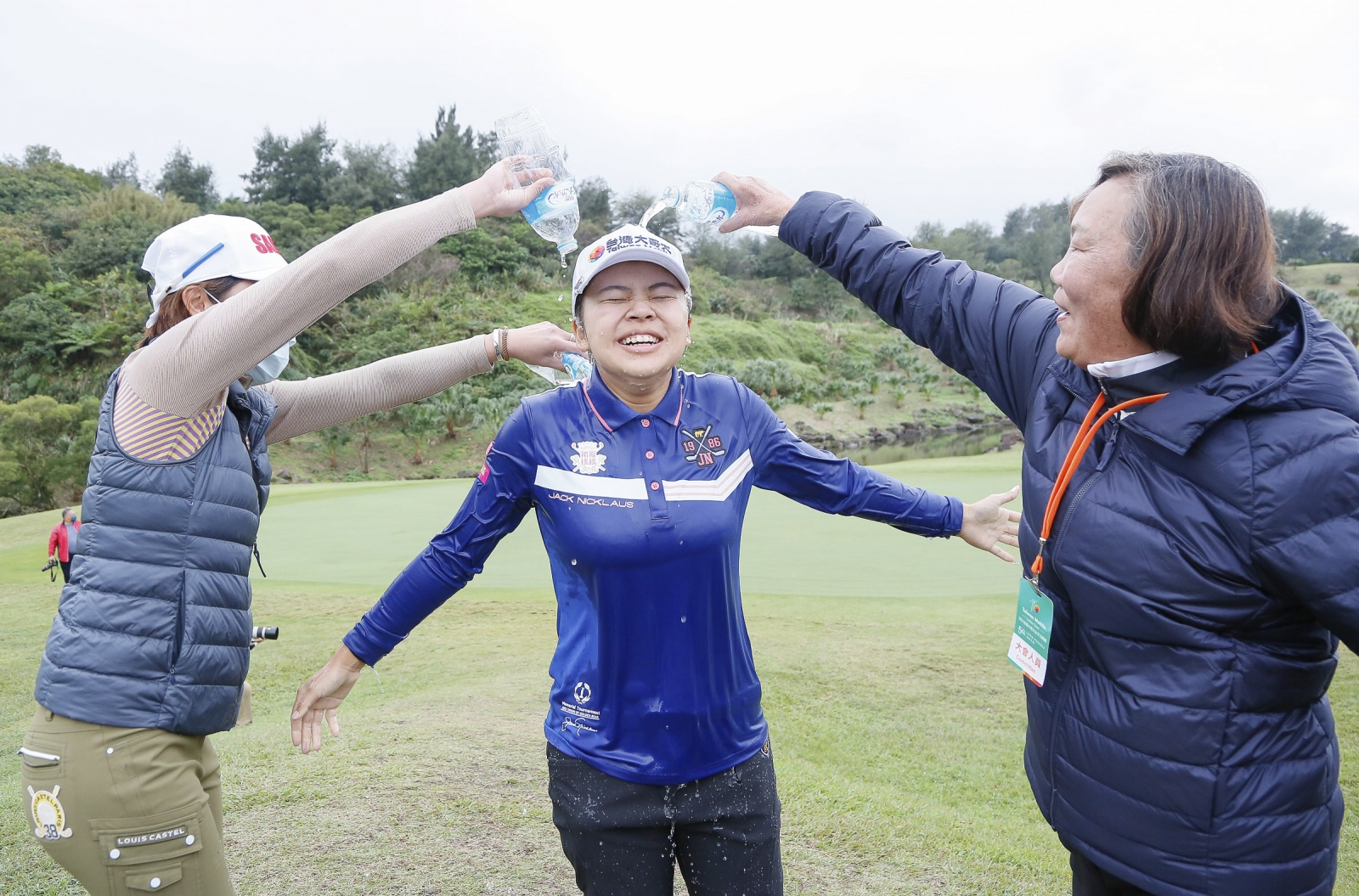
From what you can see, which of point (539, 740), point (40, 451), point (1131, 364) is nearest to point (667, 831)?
point (1131, 364)

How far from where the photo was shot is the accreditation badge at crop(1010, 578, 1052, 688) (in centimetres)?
185

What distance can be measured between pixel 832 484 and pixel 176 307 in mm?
1599

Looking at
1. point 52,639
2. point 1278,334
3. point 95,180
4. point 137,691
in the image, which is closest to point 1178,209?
point 1278,334

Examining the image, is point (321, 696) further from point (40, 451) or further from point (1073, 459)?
point (40, 451)

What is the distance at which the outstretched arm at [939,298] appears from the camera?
6.89ft

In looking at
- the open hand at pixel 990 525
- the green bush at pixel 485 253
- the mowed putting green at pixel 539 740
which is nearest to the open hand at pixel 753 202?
the open hand at pixel 990 525

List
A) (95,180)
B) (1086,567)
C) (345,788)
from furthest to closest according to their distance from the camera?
(95,180)
(345,788)
(1086,567)

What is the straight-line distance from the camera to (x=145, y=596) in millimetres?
1915

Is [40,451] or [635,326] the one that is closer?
[635,326]

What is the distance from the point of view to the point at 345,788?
11.4ft

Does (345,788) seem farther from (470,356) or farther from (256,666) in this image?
(256,666)

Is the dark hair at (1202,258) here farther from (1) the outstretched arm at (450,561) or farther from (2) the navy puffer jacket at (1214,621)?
(1) the outstretched arm at (450,561)

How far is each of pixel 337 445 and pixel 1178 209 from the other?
25.1m

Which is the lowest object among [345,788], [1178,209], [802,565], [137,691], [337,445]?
[337,445]
